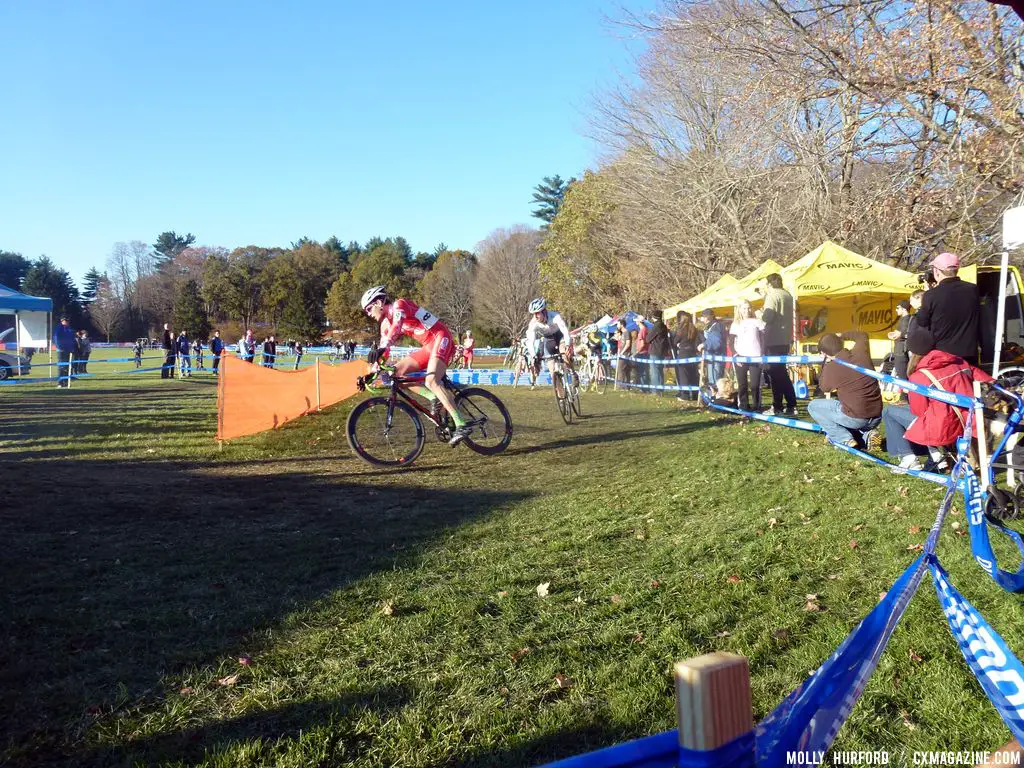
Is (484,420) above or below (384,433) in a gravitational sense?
above

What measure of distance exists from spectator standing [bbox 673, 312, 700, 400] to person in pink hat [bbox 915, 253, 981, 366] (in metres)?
8.52

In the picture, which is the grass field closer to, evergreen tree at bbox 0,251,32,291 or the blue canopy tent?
the blue canopy tent

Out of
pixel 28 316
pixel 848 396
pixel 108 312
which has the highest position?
pixel 108 312

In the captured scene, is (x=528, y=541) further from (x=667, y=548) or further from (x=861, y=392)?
(x=861, y=392)

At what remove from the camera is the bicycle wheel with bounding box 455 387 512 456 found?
30.6 ft

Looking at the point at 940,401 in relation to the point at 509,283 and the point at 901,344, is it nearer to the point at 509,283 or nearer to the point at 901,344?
the point at 901,344

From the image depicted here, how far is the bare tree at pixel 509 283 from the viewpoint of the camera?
58000 millimetres

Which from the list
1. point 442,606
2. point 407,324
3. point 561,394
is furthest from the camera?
point 561,394

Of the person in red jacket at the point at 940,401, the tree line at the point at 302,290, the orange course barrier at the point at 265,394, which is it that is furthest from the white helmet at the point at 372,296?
the tree line at the point at 302,290

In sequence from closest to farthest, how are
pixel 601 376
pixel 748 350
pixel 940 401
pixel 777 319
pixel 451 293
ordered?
pixel 940 401
pixel 748 350
pixel 777 319
pixel 601 376
pixel 451 293

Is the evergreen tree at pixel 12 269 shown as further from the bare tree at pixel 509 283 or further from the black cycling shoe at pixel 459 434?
the black cycling shoe at pixel 459 434

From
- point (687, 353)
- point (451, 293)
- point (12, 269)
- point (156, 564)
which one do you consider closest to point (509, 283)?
point (451, 293)

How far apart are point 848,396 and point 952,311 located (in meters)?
1.30

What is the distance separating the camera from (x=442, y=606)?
13.4 feet
